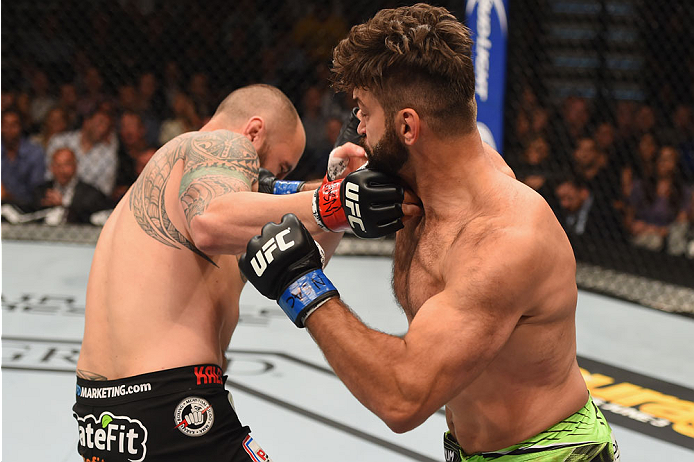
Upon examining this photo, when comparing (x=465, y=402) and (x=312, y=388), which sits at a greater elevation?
(x=465, y=402)

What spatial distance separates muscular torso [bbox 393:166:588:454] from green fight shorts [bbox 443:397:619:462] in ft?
0.05

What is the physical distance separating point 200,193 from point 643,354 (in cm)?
248

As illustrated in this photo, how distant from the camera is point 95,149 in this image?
4.90 metres

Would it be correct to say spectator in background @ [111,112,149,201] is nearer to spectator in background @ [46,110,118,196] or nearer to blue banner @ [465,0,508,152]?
spectator in background @ [46,110,118,196]

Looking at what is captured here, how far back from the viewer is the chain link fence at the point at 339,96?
4574 millimetres

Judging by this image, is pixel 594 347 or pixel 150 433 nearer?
pixel 150 433

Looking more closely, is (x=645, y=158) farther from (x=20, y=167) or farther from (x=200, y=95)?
(x=20, y=167)

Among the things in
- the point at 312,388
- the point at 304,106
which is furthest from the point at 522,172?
the point at 312,388

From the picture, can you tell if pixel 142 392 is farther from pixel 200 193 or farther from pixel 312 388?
pixel 312 388

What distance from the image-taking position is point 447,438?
4.98 feet

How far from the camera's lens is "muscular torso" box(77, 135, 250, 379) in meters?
1.50

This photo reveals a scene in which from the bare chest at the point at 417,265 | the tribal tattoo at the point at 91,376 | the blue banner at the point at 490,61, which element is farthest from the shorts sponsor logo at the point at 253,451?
the blue banner at the point at 490,61

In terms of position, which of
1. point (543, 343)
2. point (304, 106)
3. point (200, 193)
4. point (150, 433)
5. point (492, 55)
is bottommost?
point (304, 106)

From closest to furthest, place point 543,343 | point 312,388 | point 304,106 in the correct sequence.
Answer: point 543,343 < point 312,388 < point 304,106
